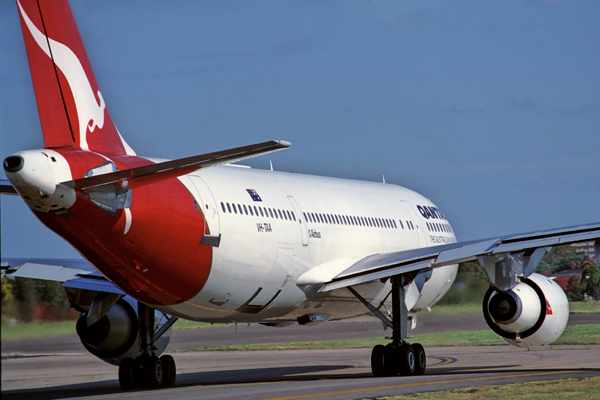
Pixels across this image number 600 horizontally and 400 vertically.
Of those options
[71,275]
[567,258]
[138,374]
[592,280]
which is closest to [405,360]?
[138,374]

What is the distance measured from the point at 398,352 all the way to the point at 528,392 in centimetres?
489

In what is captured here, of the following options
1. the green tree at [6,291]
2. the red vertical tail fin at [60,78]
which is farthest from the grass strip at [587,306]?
the green tree at [6,291]

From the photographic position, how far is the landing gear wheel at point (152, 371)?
15914mm

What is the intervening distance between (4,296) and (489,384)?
10.8m

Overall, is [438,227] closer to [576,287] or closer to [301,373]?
[301,373]

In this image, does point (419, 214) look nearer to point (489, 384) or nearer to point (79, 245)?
point (489, 384)

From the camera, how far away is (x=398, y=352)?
17.3 m

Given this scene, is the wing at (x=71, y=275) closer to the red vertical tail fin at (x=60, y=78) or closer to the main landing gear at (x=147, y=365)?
the main landing gear at (x=147, y=365)

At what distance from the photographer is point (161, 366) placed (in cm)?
1622

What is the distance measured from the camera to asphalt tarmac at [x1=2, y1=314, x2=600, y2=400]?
13523 mm

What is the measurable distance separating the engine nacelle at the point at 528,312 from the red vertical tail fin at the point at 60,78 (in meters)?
9.44

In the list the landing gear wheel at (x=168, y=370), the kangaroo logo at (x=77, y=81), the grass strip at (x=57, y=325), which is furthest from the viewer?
the landing gear wheel at (x=168, y=370)

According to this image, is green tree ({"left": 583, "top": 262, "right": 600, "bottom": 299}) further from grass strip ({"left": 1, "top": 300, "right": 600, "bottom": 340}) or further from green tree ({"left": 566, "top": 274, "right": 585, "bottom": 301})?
grass strip ({"left": 1, "top": 300, "right": 600, "bottom": 340})

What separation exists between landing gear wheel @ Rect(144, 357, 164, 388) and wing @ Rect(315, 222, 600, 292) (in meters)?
3.81
